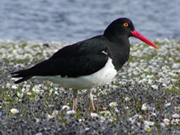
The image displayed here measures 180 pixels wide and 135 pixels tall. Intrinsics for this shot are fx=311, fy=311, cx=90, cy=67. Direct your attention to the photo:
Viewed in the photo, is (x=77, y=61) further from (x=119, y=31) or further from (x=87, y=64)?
(x=119, y=31)

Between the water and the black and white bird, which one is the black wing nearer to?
the black and white bird

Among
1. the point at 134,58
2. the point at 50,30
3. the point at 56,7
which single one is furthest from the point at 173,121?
the point at 56,7

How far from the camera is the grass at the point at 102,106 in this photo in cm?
508

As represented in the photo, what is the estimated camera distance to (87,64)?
6.62 metres

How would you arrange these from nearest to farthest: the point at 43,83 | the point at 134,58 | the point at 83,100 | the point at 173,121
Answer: the point at 173,121, the point at 83,100, the point at 43,83, the point at 134,58

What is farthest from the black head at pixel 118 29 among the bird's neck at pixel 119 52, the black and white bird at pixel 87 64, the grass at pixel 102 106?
the grass at pixel 102 106

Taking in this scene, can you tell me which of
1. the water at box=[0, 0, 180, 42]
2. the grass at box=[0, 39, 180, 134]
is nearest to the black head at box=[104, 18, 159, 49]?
the grass at box=[0, 39, 180, 134]

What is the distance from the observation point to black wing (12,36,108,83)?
6578 mm

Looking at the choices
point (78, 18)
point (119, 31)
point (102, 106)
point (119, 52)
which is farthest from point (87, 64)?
point (78, 18)

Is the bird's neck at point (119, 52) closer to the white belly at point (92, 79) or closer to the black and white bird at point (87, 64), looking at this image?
the black and white bird at point (87, 64)

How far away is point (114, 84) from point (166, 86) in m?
1.58

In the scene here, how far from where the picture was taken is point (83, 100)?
779cm

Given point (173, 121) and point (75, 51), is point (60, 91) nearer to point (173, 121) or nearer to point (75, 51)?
point (75, 51)

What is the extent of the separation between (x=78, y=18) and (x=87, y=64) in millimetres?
31208
